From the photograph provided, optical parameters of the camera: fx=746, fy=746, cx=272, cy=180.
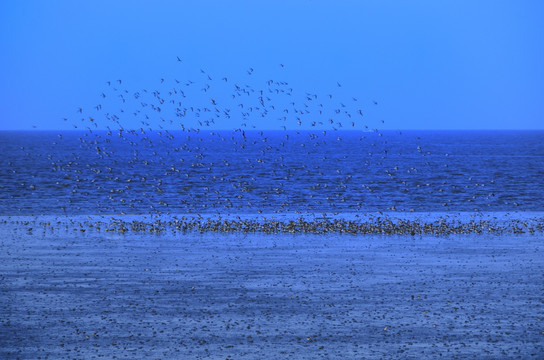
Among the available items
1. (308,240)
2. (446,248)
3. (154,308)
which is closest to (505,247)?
(446,248)

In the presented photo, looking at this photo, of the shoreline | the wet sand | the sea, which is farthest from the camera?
the shoreline

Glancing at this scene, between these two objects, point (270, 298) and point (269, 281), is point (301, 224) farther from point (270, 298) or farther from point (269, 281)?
point (270, 298)

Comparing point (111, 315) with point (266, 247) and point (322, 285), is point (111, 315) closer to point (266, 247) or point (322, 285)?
point (322, 285)

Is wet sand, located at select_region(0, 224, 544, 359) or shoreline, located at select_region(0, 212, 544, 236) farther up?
wet sand, located at select_region(0, 224, 544, 359)

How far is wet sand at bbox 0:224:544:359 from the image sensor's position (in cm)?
2048

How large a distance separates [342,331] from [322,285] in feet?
20.9

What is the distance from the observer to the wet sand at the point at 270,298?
806 inches

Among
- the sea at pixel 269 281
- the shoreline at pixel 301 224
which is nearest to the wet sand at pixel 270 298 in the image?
the sea at pixel 269 281

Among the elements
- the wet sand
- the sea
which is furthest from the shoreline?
the wet sand

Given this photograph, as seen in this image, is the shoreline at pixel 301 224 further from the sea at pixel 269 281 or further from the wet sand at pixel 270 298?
the wet sand at pixel 270 298

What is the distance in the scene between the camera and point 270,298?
2597cm

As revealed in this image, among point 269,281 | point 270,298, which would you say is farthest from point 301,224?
point 270,298

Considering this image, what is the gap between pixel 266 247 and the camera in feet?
123

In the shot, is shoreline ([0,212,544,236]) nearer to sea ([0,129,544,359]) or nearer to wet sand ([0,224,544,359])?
sea ([0,129,544,359])
